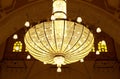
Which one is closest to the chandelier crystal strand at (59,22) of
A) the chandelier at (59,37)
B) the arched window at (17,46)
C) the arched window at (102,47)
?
the chandelier at (59,37)

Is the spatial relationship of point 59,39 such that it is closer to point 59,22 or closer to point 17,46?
point 59,22

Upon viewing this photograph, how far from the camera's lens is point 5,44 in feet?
53.1

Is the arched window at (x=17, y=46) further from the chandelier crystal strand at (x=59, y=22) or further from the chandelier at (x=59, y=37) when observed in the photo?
the chandelier crystal strand at (x=59, y=22)

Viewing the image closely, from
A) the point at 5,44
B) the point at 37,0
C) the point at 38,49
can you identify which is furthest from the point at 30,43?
the point at 5,44

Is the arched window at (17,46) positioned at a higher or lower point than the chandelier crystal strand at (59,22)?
higher

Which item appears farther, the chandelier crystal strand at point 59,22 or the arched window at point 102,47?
the arched window at point 102,47

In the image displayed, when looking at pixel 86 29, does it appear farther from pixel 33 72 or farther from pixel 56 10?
pixel 33 72

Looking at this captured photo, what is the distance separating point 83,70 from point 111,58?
1.40 m

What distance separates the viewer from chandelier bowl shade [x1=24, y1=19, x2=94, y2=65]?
7457 millimetres

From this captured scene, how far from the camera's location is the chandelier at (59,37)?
24.3 ft

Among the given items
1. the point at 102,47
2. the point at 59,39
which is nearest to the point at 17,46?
the point at 102,47

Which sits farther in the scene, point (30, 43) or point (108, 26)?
point (108, 26)

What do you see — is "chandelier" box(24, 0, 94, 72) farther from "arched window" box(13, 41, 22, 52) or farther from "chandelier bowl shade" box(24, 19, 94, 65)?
"arched window" box(13, 41, 22, 52)

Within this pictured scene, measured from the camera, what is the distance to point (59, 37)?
746 centimetres
